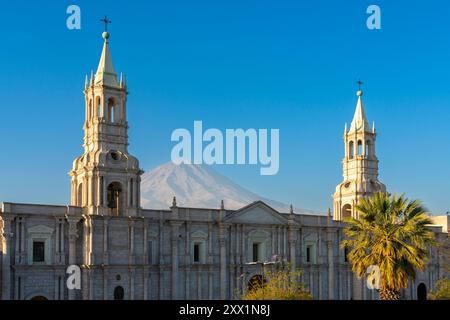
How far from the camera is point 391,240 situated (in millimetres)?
38500

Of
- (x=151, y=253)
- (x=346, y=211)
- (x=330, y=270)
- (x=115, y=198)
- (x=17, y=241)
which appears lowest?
(x=330, y=270)

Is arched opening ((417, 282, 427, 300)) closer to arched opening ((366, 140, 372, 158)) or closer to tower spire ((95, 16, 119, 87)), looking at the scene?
arched opening ((366, 140, 372, 158))

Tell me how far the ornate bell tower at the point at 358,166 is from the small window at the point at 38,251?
112 feet

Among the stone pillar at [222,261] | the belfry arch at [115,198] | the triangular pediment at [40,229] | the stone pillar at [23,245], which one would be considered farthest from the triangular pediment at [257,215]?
the stone pillar at [23,245]

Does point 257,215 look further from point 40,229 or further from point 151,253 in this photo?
point 40,229

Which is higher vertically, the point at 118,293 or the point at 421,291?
the point at 118,293

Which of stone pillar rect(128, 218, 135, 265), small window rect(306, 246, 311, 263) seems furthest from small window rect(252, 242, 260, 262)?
stone pillar rect(128, 218, 135, 265)

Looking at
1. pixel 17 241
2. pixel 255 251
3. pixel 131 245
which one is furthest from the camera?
pixel 255 251

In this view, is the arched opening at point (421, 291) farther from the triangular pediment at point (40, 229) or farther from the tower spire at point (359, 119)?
the triangular pediment at point (40, 229)

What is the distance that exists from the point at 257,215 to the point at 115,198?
14.1 m

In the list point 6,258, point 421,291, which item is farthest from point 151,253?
point 421,291

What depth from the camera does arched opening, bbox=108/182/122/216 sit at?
56.0 meters

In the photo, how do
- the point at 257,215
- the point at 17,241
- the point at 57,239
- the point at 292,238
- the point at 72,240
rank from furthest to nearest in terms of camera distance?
the point at 292,238, the point at 257,215, the point at 72,240, the point at 57,239, the point at 17,241
